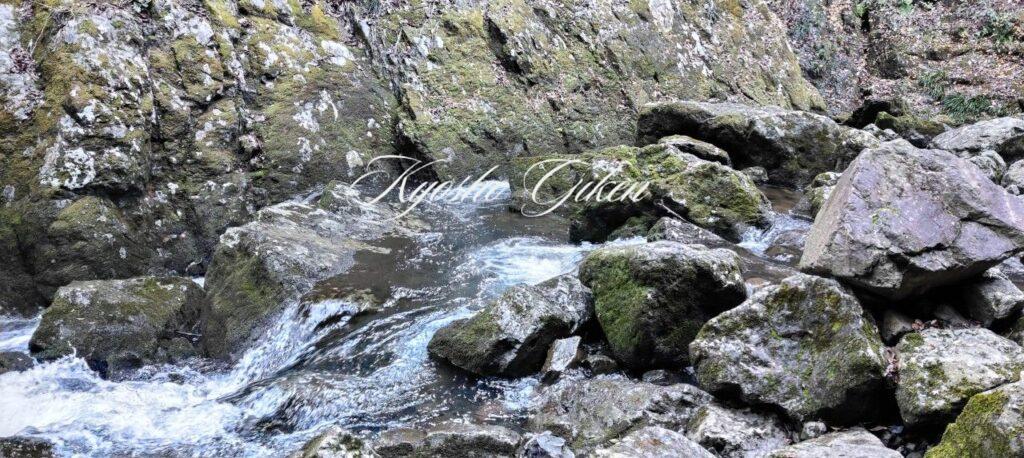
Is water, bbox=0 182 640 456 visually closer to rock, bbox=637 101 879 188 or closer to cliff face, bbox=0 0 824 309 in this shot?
cliff face, bbox=0 0 824 309

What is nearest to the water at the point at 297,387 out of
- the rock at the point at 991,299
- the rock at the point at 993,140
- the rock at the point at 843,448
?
the rock at the point at 843,448

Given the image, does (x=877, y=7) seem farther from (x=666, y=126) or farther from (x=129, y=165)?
(x=129, y=165)

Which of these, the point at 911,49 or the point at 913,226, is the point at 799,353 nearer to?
the point at 913,226

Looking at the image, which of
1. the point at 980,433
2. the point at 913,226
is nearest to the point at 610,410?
the point at 980,433

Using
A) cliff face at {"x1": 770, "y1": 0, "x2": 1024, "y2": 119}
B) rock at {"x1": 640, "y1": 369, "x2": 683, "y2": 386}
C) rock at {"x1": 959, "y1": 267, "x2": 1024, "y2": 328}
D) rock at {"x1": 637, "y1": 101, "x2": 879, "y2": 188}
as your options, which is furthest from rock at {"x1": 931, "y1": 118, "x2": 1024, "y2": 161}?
rock at {"x1": 640, "y1": 369, "x2": 683, "y2": 386}

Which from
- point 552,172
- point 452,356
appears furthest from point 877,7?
point 452,356

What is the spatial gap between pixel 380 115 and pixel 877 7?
60.5 feet

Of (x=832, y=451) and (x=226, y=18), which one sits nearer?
(x=832, y=451)

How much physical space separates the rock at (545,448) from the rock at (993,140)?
10549 millimetres

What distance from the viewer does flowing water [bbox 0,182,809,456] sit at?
18.2 ft

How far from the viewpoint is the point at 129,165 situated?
9359 millimetres

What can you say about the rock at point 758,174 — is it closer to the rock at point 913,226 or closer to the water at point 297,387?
the water at point 297,387

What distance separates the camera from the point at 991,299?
5027mm

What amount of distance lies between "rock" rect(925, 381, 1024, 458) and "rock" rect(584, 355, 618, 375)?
275cm
